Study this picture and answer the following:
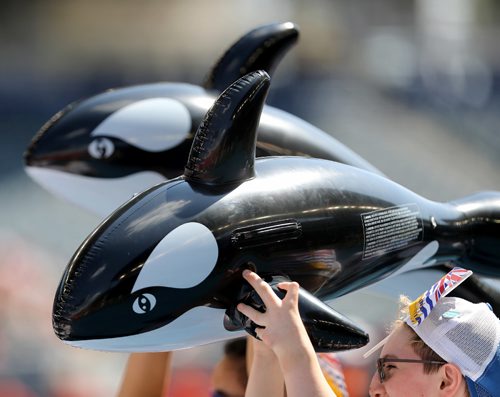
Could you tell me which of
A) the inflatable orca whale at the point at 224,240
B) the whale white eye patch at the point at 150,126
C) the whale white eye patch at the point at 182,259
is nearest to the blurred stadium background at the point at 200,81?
the whale white eye patch at the point at 150,126

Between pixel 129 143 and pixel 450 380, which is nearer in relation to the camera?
pixel 450 380

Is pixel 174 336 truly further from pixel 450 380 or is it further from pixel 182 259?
pixel 450 380

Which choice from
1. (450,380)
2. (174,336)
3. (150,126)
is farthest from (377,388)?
(150,126)

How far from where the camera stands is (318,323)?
4.20ft

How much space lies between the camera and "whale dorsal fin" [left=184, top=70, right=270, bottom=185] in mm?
1356

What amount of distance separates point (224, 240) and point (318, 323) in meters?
0.17

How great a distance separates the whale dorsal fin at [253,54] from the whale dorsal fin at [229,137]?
0.44 metres

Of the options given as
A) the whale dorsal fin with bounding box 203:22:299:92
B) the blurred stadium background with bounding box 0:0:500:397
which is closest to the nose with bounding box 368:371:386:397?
the whale dorsal fin with bounding box 203:22:299:92

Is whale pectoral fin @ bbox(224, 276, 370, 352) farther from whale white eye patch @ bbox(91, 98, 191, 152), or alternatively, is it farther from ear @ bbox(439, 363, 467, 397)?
whale white eye patch @ bbox(91, 98, 191, 152)

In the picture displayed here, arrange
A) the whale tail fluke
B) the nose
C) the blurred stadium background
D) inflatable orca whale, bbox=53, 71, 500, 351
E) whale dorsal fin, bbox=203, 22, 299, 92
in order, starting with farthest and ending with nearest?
the blurred stadium background → whale dorsal fin, bbox=203, 22, 299, 92 → the whale tail fluke → the nose → inflatable orca whale, bbox=53, 71, 500, 351

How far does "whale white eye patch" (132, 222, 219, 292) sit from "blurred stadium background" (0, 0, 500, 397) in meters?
3.14

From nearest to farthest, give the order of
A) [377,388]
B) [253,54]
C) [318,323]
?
[318,323], [377,388], [253,54]

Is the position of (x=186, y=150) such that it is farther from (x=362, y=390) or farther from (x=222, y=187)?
(x=362, y=390)

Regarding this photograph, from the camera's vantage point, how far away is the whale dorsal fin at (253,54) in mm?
1820
